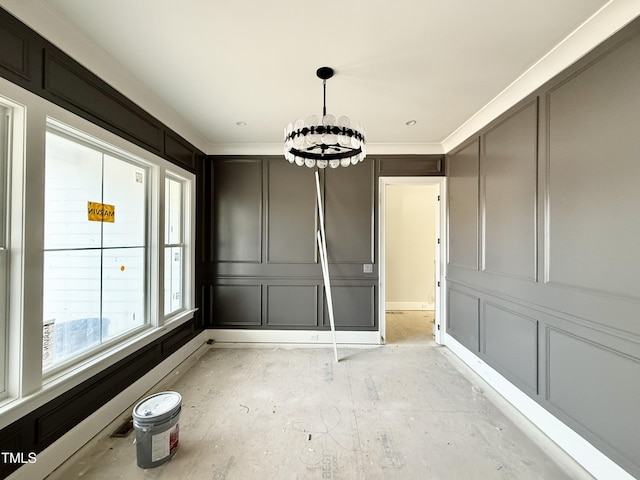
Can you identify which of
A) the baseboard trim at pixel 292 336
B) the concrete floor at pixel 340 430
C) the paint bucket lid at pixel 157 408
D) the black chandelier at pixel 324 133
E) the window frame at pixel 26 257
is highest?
the black chandelier at pixel 324 133

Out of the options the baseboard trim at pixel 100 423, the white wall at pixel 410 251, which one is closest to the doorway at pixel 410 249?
the white wall at pixel 410 251

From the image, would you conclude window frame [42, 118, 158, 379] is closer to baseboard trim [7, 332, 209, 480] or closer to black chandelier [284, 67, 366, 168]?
baseboard trim [7, 332, 209, 480]

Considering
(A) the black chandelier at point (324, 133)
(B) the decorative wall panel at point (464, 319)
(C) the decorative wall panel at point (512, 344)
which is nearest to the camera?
(A) the black chandelier at point (324, 133)

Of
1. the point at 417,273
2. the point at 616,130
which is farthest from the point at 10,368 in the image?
the point at 417,273

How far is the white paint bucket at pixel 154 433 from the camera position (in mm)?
1650

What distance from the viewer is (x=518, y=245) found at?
2.27 m

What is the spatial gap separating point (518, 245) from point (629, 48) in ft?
4.47

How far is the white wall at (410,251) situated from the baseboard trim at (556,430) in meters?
2.51

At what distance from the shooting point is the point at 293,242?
3.78m

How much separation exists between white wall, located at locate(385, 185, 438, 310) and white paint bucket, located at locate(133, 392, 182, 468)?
14.3 feet

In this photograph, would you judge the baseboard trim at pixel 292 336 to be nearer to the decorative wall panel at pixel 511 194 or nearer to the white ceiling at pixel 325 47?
the decorative wall panel at pixel 511 194

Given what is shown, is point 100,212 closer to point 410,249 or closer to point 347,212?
point 347,212

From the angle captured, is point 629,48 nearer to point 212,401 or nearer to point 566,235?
point 566,235

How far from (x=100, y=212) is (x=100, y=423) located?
1577 millimetres
